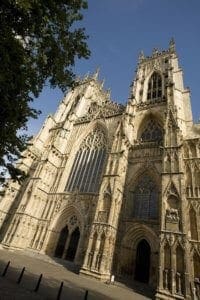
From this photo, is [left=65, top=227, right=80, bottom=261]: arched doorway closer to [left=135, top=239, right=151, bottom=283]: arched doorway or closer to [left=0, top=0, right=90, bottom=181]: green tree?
[left=135, top=239, right=151, bottom=283]: arched doorway

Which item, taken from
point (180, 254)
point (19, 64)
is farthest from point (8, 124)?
point (180, 254)

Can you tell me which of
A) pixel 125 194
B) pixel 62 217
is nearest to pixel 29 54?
pixel 125 194

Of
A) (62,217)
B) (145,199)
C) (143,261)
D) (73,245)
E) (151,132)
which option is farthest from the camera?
(151,132)

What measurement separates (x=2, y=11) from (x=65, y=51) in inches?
103

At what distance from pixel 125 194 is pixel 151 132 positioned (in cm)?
821

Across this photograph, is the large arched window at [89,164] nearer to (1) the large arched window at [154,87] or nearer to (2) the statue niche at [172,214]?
(2) the statue niche at [172,214]

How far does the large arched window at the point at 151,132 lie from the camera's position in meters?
22.0

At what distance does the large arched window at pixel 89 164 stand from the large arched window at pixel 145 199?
4.37 m

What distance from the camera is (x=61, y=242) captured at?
19.6 m

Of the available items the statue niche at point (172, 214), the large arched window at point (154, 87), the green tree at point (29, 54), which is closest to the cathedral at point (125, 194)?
the statue niche at point (172, 214)

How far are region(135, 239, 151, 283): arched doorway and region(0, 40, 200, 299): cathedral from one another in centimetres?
6

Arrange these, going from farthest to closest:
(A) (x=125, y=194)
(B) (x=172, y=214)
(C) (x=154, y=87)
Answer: (C) (x=154, y=87)
(A) (x=125, y=194)
(B) (x=172, y=214)

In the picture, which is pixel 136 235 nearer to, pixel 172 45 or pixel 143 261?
pixel 143 261

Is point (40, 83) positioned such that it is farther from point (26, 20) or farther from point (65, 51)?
point (26, 20)
